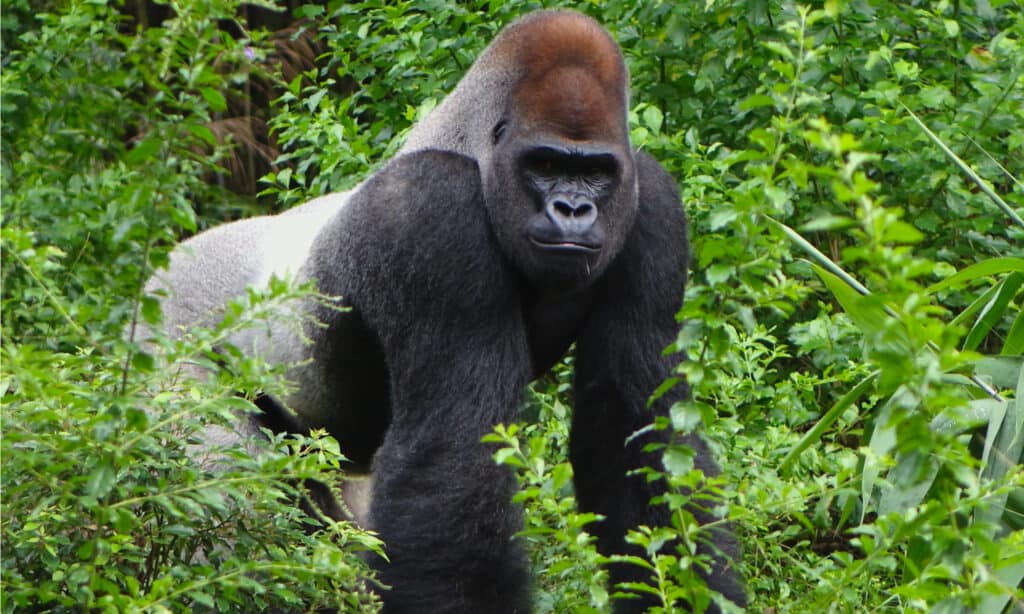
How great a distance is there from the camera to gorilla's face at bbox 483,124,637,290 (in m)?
2.80

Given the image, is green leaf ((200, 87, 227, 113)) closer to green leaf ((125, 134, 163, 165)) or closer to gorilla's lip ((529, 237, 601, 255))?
green leaf ((125, 134, 163, 165))

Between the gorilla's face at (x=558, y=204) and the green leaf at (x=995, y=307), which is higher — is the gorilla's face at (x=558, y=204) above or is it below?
above

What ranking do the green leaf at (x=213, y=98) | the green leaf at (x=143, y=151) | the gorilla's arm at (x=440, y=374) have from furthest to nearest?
the gorilla's arm at (x=440, y=374)
the green leaf at (x=213, y=98)
the green leaf at (x=143, y=151)

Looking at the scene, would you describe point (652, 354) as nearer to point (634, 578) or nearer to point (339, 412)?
point (634, 578)

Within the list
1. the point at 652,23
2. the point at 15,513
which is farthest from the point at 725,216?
the point at 652,23

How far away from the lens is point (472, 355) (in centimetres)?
277

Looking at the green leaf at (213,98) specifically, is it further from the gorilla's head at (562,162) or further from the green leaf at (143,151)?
the gorilla's head at (562,162)

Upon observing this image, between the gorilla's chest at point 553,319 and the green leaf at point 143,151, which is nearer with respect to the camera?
the green leaf at point 143,151

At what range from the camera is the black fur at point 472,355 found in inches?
105

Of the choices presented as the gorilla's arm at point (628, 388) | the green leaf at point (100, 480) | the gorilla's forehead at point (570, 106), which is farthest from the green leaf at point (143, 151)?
the gorilla's arm at point (628, 388)

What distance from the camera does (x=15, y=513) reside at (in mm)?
1982

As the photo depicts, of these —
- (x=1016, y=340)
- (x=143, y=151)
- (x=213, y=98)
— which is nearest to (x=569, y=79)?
(x=1016, y=340)

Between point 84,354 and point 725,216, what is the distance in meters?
1.18

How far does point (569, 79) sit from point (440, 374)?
690 mm
